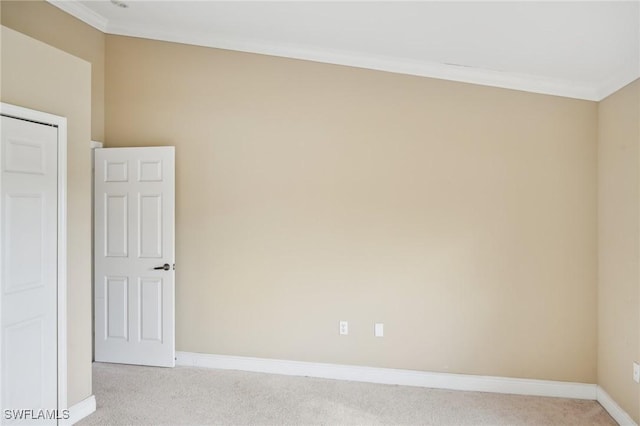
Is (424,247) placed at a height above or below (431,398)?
above

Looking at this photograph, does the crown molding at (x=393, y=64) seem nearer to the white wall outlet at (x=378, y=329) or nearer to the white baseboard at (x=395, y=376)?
the white wall outlet at (x=378, y=329)

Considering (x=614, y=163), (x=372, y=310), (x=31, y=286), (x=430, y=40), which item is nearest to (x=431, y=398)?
(x=372, y=310)

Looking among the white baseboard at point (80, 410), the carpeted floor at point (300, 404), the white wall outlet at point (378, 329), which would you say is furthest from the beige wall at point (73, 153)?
the white wall outlet at point (378, 329)

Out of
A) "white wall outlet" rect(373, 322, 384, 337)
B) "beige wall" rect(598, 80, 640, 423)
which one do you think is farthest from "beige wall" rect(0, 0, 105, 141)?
"beige wall" rect(598, 80, 640, 423)

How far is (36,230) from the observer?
2.59m

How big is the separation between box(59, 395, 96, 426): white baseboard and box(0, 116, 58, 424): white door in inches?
5.3

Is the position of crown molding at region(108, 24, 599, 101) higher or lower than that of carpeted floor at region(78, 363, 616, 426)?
higher

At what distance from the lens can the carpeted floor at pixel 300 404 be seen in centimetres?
295

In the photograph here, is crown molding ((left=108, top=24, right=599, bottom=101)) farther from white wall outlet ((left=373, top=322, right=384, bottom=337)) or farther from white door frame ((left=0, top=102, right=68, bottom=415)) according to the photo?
white wall outlet ((left=373, top=322, right=384, bottom=337))

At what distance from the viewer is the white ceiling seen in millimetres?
2348

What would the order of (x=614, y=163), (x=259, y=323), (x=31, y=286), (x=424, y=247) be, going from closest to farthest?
(x=31, y=286) → (x=614, y=163) → (x=424, y=247) → (x=259, y=323)

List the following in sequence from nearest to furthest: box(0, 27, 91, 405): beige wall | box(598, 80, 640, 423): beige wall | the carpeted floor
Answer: box(0, 27, 91, 405): beige wall, box(598, 80, 640, 423): beige wall, the carpeted floor

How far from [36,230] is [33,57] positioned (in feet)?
3.53

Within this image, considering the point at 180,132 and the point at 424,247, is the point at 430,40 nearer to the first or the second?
the point at 424,247
